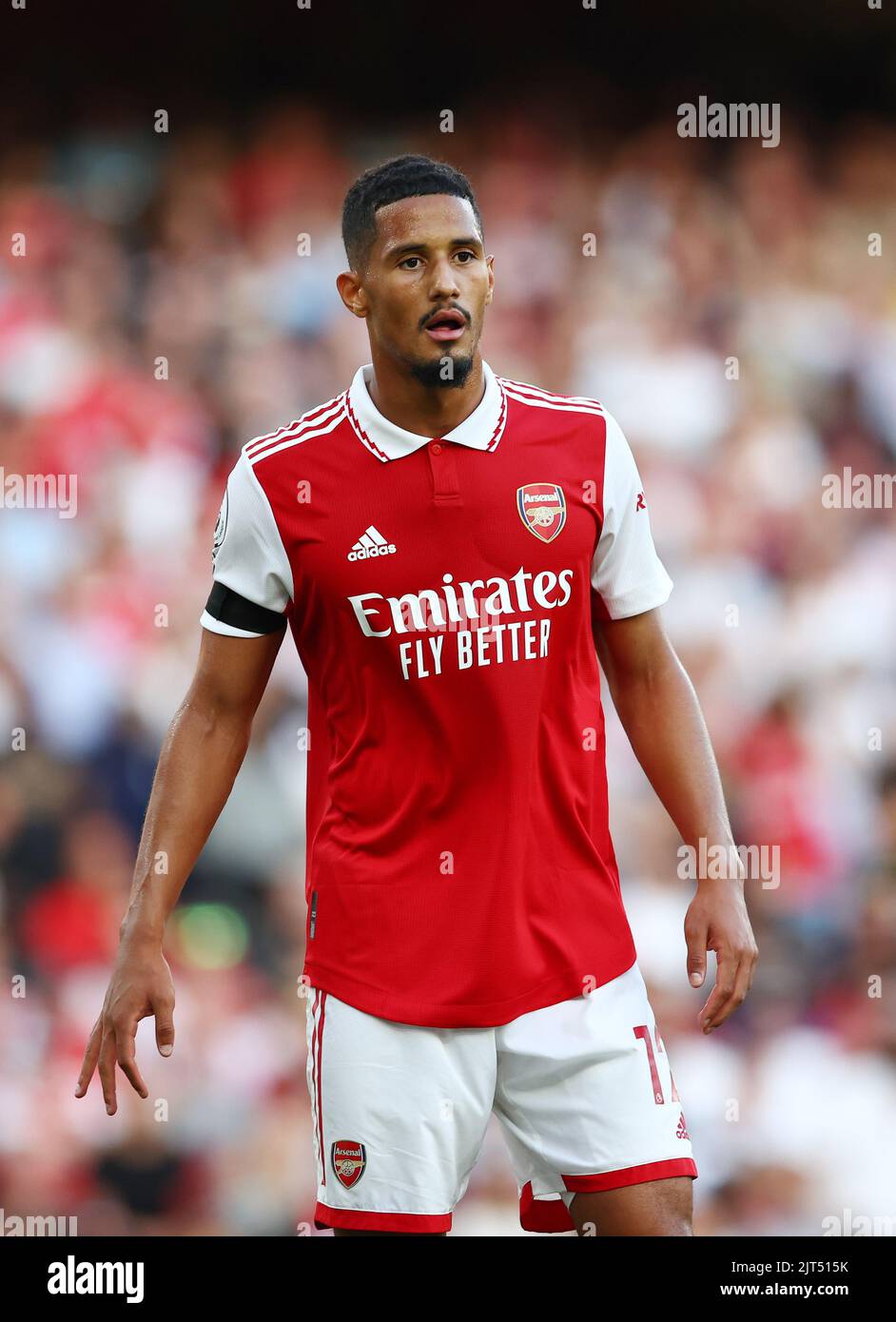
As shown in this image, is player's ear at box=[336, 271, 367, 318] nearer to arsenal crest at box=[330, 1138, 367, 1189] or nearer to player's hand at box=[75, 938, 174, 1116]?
player's hand at box=[75, 938, 174, 1116]

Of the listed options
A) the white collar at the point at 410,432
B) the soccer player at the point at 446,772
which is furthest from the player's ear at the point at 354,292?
the white collar at the point at 410,432

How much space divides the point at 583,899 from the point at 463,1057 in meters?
0.27

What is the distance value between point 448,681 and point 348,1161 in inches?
25.9

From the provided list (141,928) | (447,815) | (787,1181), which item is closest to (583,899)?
(447,815)

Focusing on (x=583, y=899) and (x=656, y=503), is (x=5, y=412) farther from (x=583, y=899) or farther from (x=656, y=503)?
(x=583, y=899)

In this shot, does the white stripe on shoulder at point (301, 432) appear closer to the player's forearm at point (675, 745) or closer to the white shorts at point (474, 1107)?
the player's forearm at point (675, 745)

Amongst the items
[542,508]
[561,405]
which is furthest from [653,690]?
[561,405]

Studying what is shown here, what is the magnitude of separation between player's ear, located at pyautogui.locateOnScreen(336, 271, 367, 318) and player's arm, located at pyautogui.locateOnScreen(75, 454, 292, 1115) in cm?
28

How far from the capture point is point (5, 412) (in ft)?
14.7

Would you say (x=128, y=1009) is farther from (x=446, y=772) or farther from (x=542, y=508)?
(x=542, y=508)

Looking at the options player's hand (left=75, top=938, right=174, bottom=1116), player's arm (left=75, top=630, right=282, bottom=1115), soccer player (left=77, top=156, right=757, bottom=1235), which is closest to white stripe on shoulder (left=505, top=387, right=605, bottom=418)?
soccer player (left=77, top=156, right=757, bottom=1235)

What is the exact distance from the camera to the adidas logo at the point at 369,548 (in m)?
2.22

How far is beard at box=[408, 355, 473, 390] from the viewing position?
2.27 m

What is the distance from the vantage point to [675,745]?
2330 millimetres
